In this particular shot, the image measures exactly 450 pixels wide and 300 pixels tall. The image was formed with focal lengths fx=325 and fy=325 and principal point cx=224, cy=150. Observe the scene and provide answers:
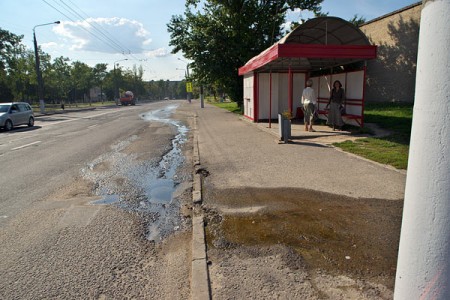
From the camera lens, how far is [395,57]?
20281 millimetres

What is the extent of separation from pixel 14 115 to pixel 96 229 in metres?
19.1

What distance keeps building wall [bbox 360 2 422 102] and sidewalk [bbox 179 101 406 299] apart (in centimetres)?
1460

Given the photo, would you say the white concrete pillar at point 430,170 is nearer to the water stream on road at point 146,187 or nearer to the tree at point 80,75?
the water stream on road at point 146,187

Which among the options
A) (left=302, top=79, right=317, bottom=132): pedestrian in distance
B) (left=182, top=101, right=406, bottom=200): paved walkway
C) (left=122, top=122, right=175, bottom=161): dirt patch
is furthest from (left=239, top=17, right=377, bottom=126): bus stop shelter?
(left=122, top=122, right=175, bottom=161): dirt patch

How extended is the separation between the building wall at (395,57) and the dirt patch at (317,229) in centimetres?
1679

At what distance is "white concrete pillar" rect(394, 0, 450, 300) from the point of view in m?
1.62

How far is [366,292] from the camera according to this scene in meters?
2.86

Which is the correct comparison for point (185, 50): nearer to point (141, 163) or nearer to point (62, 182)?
point (141, 163)

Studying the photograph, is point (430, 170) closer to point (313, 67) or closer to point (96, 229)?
point (96, 229)

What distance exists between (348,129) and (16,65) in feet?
157

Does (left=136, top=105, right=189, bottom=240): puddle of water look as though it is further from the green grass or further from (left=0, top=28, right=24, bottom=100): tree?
(left=0, top=28, right=24, bottom=100): tree

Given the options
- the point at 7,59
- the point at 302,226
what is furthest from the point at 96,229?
the point at 7,59

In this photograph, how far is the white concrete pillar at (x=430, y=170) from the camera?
162 centimetres

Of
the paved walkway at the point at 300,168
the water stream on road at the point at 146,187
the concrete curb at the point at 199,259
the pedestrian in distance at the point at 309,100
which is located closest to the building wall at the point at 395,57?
the pedestrian in distance at the point at 309,100
